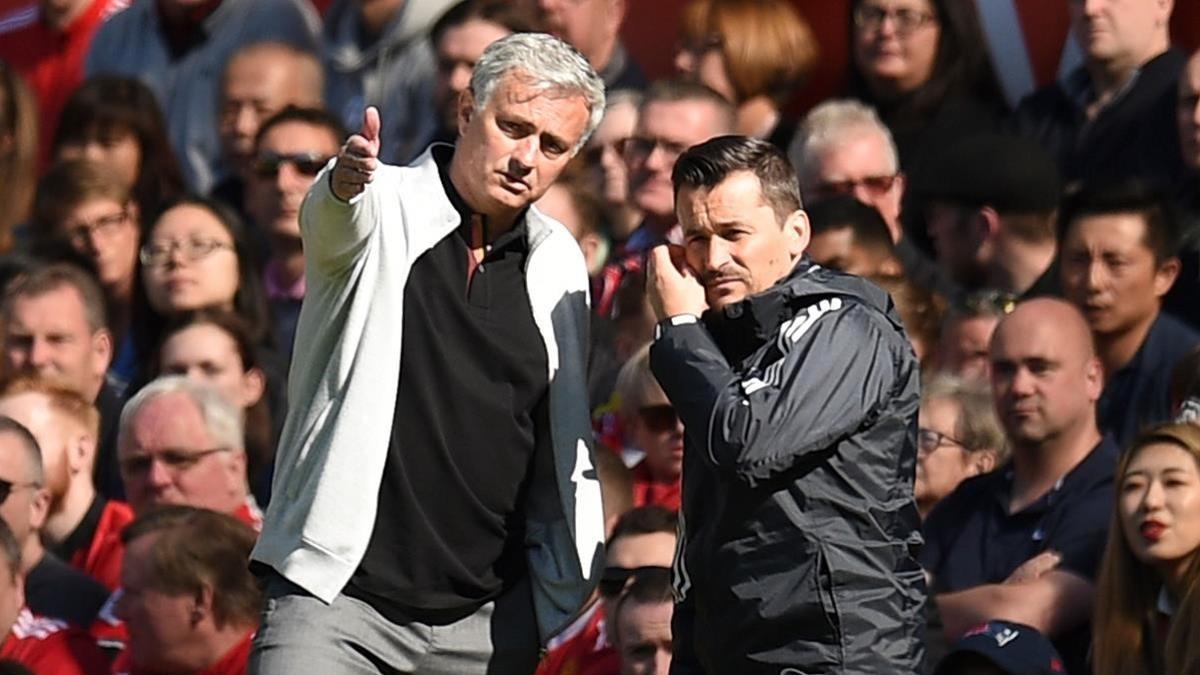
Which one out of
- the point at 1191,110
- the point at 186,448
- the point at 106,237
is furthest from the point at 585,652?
the point at 106,237

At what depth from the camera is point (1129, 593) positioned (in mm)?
7105

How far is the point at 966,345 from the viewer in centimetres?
875

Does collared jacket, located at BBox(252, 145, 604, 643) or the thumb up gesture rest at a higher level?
the thumb up gesture

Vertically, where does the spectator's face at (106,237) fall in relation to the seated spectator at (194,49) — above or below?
below

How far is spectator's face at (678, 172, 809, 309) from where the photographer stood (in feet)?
18.9

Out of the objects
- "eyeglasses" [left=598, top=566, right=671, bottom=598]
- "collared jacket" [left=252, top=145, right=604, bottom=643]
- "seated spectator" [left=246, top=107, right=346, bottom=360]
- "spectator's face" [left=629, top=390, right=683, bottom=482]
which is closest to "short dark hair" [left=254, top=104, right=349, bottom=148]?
"seated spectator" [left=246, top=107, right=346, bottom=360]

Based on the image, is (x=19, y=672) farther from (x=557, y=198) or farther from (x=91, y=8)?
(x=91, y=8)

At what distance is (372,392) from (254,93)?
18.6 feet

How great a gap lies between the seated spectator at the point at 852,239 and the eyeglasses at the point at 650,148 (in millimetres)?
772

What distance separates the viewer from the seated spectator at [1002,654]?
679 centimetres

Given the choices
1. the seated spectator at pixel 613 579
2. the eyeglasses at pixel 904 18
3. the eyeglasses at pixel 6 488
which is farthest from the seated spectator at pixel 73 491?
Answer: the eyeglasses at pixel 904 18

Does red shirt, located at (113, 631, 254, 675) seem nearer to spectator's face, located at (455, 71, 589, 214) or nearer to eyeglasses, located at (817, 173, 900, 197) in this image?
spectator's face, located at (455, 71, 589, 214)

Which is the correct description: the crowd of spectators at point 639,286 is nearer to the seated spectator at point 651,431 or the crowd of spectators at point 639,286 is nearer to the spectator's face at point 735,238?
the seated spectator at point 651,431

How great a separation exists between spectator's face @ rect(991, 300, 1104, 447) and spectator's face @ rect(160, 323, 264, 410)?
261cm
